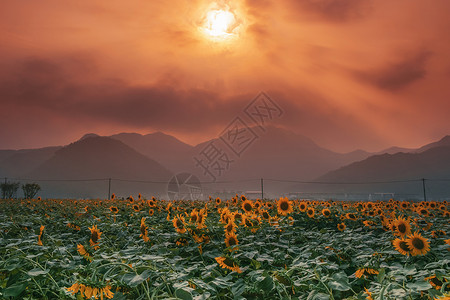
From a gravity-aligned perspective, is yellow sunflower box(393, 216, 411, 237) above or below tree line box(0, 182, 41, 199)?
below

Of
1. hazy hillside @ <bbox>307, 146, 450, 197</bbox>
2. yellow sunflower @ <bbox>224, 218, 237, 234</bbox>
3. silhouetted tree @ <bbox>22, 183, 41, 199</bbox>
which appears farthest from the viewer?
hazy hillside @ <bbox>307, 146, 450, 197</bbox>

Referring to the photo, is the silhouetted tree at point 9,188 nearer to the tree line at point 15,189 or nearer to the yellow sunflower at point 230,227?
the tree line at point 15,189

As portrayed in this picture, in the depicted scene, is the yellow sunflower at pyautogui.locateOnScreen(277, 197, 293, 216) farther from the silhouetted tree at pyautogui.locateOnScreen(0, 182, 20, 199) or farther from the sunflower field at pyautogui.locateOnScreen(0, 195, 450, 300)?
the silhouetted tree at pyautogui.locateOnScreen(0, 182, 20, 199)

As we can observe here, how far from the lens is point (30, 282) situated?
2217mm

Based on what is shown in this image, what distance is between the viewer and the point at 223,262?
2588 mm

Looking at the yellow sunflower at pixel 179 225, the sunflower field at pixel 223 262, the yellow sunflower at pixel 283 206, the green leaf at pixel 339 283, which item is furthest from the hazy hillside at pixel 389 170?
the green leaf at pixel 339 283

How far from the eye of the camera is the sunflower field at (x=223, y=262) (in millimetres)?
1787

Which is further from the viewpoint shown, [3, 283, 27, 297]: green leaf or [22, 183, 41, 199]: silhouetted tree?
[22, 183, 41, 199]: silhouetted tree

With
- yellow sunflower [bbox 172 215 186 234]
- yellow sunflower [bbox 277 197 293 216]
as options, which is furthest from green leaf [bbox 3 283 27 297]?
yellow sunflower [bbox 277 197 293 216]

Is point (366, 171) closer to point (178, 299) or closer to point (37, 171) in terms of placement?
point (37, 171)

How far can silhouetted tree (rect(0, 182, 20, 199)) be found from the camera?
2439 centimetres

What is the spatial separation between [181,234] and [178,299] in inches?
84.2

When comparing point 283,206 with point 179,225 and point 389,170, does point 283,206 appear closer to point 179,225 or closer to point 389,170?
point 179,225

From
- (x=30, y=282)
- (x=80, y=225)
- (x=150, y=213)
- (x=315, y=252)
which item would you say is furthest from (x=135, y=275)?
(x=150, y=213)
